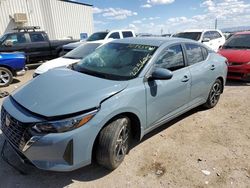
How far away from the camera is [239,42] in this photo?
869 cm

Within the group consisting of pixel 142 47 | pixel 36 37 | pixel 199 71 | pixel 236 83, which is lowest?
pixel 236 83

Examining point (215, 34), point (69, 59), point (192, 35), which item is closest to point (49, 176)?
point (69, 59)

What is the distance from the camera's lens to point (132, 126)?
351 cm

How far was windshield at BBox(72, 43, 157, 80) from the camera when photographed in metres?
3.50

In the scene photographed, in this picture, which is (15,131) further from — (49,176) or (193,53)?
(193,53)

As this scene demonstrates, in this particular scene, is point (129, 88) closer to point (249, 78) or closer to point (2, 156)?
point (2, 156)

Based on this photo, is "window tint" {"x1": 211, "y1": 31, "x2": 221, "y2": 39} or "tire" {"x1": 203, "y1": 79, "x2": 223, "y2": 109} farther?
"window tint" {"x1": 211, "y1": 31, "x2": 221, "y2": 39}

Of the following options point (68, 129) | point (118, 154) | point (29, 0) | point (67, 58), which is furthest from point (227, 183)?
point (29, 0)

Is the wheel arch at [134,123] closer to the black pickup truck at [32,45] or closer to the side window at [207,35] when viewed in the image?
the black pickup truck at [32,45]

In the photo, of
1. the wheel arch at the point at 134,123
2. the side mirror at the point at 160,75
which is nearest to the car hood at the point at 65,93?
the wheel arch at the point at 134,123

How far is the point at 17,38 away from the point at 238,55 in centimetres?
958

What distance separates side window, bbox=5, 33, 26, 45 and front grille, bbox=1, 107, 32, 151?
9.33 metres

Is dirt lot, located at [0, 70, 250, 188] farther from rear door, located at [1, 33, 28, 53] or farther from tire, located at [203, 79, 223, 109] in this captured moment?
rear door, located at [1, 33, 28, 53]

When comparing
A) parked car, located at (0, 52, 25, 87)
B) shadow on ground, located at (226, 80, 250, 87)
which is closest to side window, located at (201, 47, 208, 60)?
shadow on ground, located at (226, 80, 250, 87)
